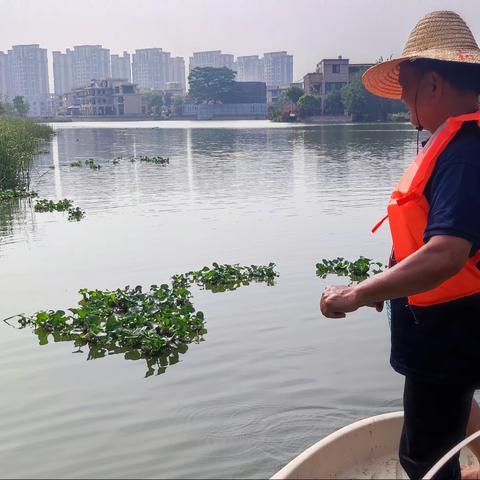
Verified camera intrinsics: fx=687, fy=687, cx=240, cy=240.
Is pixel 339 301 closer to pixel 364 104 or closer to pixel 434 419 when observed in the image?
pixel 434 419

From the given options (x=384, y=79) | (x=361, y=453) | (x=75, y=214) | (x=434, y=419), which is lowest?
(x=75, y=214)

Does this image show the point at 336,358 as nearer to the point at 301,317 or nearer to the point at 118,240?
the point at 301,317

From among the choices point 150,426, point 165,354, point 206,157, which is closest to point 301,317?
point 165,354

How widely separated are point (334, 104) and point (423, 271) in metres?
104

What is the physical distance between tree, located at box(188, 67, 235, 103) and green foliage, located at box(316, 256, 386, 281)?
143 m

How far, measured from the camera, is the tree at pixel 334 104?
102625 millimetres

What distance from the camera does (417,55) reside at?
8.63 ft

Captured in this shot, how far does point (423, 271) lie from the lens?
2346 mm

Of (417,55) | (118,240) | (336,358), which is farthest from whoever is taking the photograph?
(118,240)

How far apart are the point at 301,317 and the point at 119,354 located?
2291mm

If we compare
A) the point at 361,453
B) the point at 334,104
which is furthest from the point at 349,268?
the point at 334,104

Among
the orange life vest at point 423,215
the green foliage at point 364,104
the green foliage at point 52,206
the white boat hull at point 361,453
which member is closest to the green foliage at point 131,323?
the white boat hull at point 361,453

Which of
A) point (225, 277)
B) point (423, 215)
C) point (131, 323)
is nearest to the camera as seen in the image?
point (423, 215)

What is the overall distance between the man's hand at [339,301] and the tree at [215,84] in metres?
150
